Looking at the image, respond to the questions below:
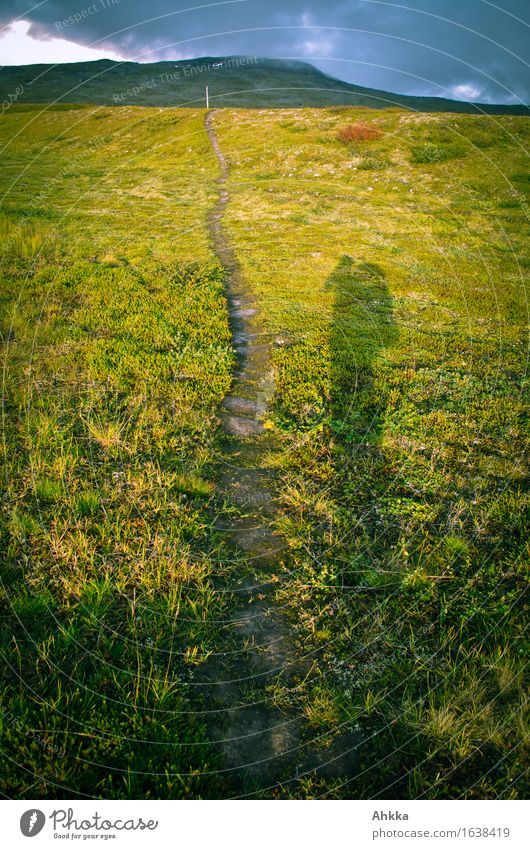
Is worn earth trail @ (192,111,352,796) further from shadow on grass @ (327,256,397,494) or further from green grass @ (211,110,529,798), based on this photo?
shadow on grass @ (327,256,397,494)

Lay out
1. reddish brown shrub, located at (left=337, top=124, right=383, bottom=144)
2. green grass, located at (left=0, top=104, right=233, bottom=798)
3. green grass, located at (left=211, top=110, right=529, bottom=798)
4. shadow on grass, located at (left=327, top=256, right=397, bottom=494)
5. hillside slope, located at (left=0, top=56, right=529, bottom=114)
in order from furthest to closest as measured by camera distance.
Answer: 1. hillside slope, located at (left=0, top=56, right=529, bottom=114)
2. reddish brown shrub, located at (left=337, top=124, right=383, bottom=144)
3. shadow on grass, located at (left=327, top=256, right=397, bottom=494)
4. green grass, located at (left=211, top=110, right=529, bottom=798)
5. green grass, located at (left=0, top=104, right=233, bottom=798)

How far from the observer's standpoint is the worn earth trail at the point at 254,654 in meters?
4.01

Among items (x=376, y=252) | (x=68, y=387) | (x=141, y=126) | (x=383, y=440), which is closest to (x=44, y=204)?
(x=376, y=252)

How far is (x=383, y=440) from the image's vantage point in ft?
27.4

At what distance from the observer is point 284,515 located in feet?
22.1

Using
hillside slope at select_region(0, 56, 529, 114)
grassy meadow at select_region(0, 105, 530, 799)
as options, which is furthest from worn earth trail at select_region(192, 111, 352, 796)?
hillside slope at select_region(0, 56, 529, 114)

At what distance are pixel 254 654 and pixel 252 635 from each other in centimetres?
22

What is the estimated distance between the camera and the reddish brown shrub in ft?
123

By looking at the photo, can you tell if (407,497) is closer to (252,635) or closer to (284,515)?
(284,515)

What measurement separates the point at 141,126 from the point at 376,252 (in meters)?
53.2

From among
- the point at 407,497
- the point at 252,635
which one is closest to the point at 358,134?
the point at 407,497

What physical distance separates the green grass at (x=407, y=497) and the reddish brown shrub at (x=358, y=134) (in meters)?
22.4

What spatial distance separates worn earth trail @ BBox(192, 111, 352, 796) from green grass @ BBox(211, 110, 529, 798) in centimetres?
20

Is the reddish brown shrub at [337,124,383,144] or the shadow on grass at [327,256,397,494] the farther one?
the reddish brown shrub at [337,124,383,144]
